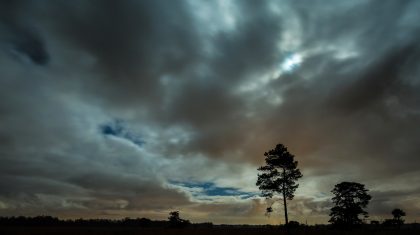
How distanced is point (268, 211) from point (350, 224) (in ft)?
75.9

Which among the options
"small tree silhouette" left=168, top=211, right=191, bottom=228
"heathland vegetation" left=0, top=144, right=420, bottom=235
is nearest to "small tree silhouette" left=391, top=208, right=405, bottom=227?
"heathland vegetation" left=0, top=144, right=420, bottom=235

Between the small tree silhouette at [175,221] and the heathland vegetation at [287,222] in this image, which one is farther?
the small tree silhouette at [175,221]

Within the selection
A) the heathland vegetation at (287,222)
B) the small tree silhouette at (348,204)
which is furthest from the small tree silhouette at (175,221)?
the small tree silhouette at (348,204)

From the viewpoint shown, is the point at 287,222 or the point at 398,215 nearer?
the point at 287,222

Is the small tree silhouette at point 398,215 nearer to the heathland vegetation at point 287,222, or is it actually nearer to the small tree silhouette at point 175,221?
the heathland vegetation at point 287,222

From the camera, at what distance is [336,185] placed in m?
64.7

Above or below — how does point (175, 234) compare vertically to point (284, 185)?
below

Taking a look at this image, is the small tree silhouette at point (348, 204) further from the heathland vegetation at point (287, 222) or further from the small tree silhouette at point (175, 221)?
the small tree silhouette at point (175, 221)

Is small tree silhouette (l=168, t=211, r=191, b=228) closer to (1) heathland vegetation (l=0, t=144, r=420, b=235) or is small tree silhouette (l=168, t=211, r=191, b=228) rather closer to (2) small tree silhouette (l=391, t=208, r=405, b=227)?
(1) heathland vegetation (l=0, t=144, r=420, b=235)

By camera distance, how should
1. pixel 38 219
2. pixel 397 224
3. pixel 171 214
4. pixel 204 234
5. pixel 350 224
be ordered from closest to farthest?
pixel 204 234 < pixel 350 224 < pixel 171 214 < pixel 397 224 < pixel 38 219

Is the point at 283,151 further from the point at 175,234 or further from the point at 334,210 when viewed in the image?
the point at 334,210

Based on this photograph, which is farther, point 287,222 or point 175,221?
point 175,221

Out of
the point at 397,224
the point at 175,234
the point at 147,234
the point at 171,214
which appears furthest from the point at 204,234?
the point at 397,224

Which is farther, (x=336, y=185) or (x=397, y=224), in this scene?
(x=397, y=224)
